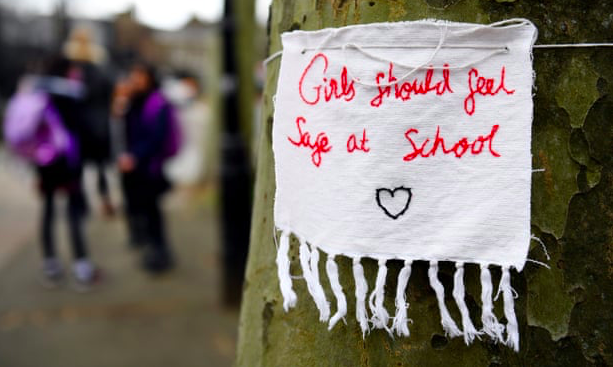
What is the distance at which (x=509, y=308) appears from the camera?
111 cm

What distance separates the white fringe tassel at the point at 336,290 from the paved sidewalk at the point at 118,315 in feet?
10.3

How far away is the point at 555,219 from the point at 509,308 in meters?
0.19

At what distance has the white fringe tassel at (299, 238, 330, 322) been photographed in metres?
1.20

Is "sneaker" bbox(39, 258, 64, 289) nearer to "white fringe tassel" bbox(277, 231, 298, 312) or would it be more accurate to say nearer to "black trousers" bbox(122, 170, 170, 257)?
"black trousers" bbox(122, 170, 170, 257)

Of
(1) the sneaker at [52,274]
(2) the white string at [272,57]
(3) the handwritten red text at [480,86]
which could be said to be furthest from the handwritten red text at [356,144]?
(1) the sneaker at [52,274]

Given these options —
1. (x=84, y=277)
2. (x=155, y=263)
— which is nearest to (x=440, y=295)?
(x=84, y=277)

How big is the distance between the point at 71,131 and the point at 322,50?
439cm

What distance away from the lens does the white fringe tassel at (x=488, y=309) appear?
111cm

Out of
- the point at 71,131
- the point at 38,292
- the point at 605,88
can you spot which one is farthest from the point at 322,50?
the point at 38,292

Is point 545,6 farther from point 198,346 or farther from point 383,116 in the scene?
point 198,346

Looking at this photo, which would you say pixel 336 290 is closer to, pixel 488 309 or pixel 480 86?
pixel 488 309

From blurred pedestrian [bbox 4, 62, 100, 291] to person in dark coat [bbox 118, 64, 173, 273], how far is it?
1.57 feet

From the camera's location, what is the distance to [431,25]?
3.58ft

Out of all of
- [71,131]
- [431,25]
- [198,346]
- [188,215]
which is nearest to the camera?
[431,25]
